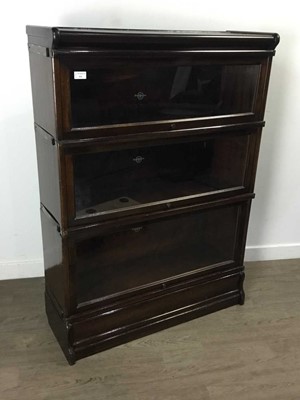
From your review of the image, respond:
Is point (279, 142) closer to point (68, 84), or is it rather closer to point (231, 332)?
point (231, 332)

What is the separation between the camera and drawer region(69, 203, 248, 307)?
1.70 metres

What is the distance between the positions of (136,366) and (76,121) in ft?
3.30

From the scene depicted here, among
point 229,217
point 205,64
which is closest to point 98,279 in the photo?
point 229,217

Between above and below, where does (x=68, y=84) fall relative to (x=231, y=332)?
above

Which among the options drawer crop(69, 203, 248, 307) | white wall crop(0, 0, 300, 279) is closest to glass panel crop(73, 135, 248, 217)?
drawer crop(69, 203, 248, 307)

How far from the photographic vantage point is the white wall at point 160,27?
181cm

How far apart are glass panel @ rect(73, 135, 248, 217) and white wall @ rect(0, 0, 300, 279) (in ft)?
1.65

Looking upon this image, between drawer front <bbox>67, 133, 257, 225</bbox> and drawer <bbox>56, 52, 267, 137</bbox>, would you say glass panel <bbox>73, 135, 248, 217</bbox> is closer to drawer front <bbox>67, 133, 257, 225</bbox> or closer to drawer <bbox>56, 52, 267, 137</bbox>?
drawer front <bbox>67, 133, 257, 225</bbox>

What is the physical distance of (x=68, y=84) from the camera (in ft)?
4.43

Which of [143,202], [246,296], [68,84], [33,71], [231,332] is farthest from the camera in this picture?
[246,296]

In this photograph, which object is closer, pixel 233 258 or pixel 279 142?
pixel 233 258

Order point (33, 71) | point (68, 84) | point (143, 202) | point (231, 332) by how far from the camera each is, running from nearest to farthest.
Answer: point (68, 84) → point (33, 71) → point (143, 202) → point (231, 332)

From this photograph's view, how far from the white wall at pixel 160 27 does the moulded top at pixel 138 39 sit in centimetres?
34

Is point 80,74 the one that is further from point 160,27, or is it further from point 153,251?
point 153,251
